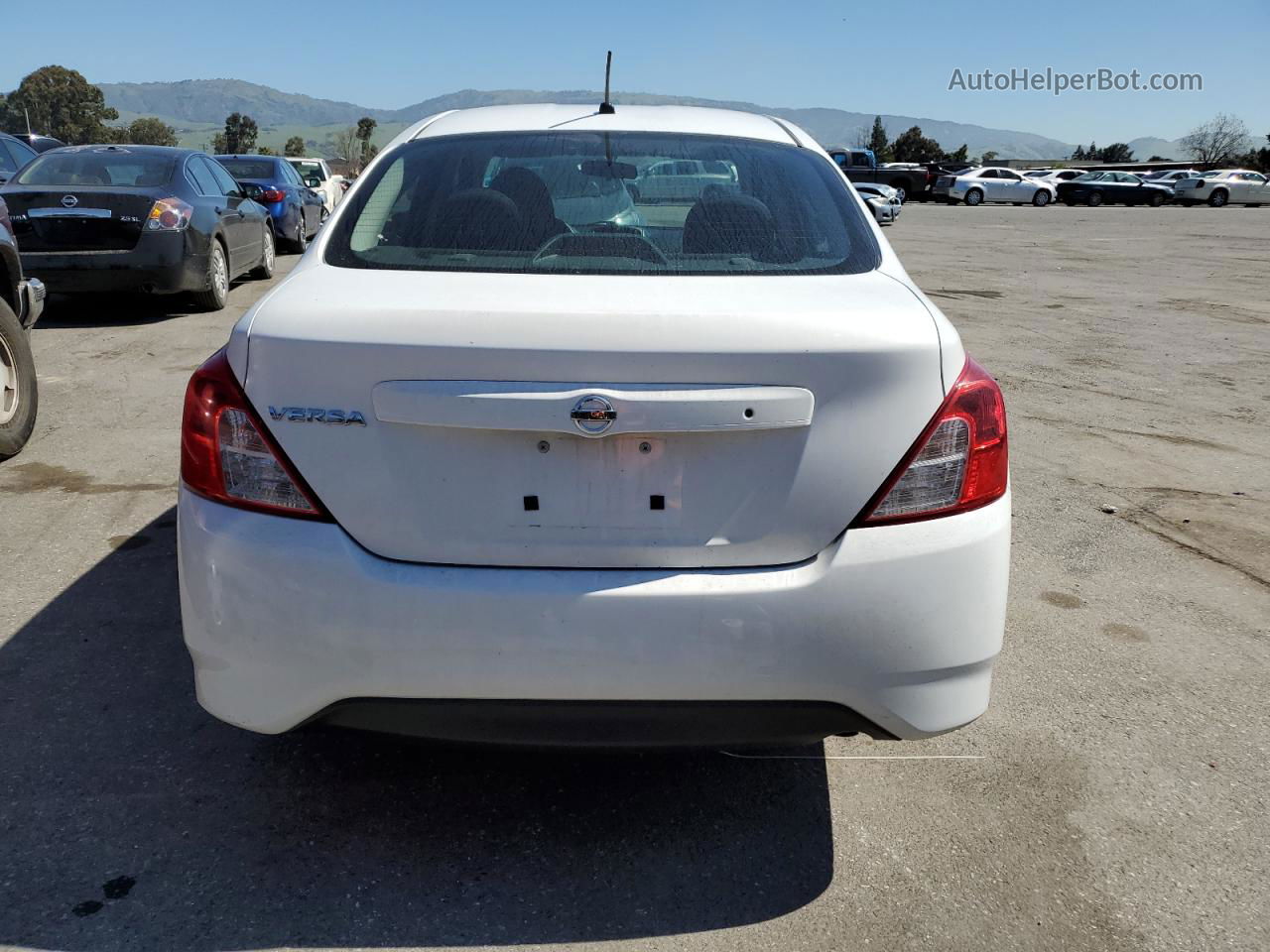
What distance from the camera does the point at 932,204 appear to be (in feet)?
151

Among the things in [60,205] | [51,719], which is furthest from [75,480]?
[60,205]

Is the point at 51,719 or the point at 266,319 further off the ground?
the point at 266,319

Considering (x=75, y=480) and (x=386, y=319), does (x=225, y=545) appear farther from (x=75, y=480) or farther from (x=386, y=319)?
(x=75, y=480)

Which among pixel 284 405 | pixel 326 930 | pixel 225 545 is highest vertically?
pixel 284 405

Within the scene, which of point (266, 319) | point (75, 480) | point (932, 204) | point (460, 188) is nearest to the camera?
point (266, 319)

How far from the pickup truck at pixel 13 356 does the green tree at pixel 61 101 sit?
4950 inches

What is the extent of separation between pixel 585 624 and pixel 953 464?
836 millimetres

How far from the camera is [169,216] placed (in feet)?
30.7

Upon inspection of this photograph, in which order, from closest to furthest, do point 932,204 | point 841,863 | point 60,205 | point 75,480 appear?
point 841,863 → point 75,480 → point 60,205 → point 932,204

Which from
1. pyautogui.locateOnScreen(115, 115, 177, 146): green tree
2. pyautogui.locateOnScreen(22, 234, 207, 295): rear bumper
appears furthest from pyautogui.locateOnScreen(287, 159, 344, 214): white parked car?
pyautogui.locateOnScreen(115, 115, 177, 146): green tree

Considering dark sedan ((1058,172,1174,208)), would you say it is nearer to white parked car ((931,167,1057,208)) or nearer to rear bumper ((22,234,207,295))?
white parked car ((931,167,1057,208))

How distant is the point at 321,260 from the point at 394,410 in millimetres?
754

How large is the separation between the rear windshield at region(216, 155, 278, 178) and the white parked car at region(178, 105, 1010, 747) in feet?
48.1

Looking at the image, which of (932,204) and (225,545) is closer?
(225,545)
